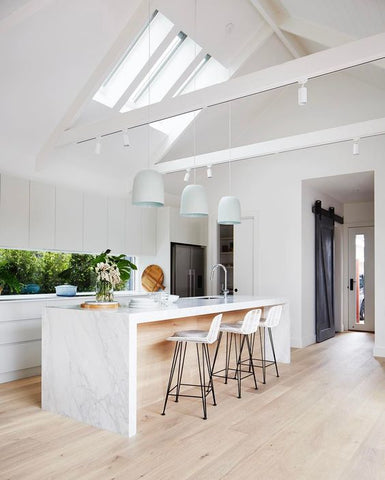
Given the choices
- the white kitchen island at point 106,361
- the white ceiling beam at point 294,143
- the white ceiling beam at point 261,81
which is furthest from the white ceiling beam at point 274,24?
the white kitchen island at point 106,361

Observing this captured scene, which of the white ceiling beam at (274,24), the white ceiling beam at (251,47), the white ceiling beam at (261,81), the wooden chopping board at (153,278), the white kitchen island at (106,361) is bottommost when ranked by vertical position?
the white kitchen island at (106,361)

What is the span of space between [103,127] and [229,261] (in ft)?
14.4

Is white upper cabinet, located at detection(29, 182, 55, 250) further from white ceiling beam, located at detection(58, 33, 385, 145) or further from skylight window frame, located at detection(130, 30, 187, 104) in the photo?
skylight window frame, located at detection(130, 30, 187, 104)

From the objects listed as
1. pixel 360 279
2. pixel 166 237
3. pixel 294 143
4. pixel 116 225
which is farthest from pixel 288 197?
pixel 360 279

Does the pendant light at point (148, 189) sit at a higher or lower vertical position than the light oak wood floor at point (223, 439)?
higher

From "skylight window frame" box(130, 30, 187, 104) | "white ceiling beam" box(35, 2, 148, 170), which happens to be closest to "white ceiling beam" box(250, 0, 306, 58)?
"skylight window frame" box(130, 30, 187, 104)

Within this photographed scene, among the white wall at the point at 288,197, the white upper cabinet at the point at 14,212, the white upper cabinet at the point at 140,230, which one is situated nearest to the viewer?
the white upper cabinet at the point at 14,212

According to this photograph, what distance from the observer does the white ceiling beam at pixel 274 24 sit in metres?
5.43

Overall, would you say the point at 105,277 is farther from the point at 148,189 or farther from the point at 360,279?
the point at 360,279

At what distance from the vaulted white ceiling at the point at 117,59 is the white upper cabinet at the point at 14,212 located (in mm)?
239

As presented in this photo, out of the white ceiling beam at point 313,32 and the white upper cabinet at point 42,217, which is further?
the white ceiling beam at point 313,32

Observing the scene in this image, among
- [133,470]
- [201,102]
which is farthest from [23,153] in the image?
[133,470]

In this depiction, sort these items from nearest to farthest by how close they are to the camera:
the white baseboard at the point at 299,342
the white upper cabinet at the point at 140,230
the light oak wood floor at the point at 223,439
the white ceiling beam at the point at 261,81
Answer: the light oak wood floor at the point at 223,439
the white ceiling beam at the point at 261,81
the white baseboard at the point at 299,342
the white upper cabinet at the point at 140,230

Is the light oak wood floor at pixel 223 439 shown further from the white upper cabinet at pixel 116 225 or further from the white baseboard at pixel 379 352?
the white upper cabinet at pixel 116 225
